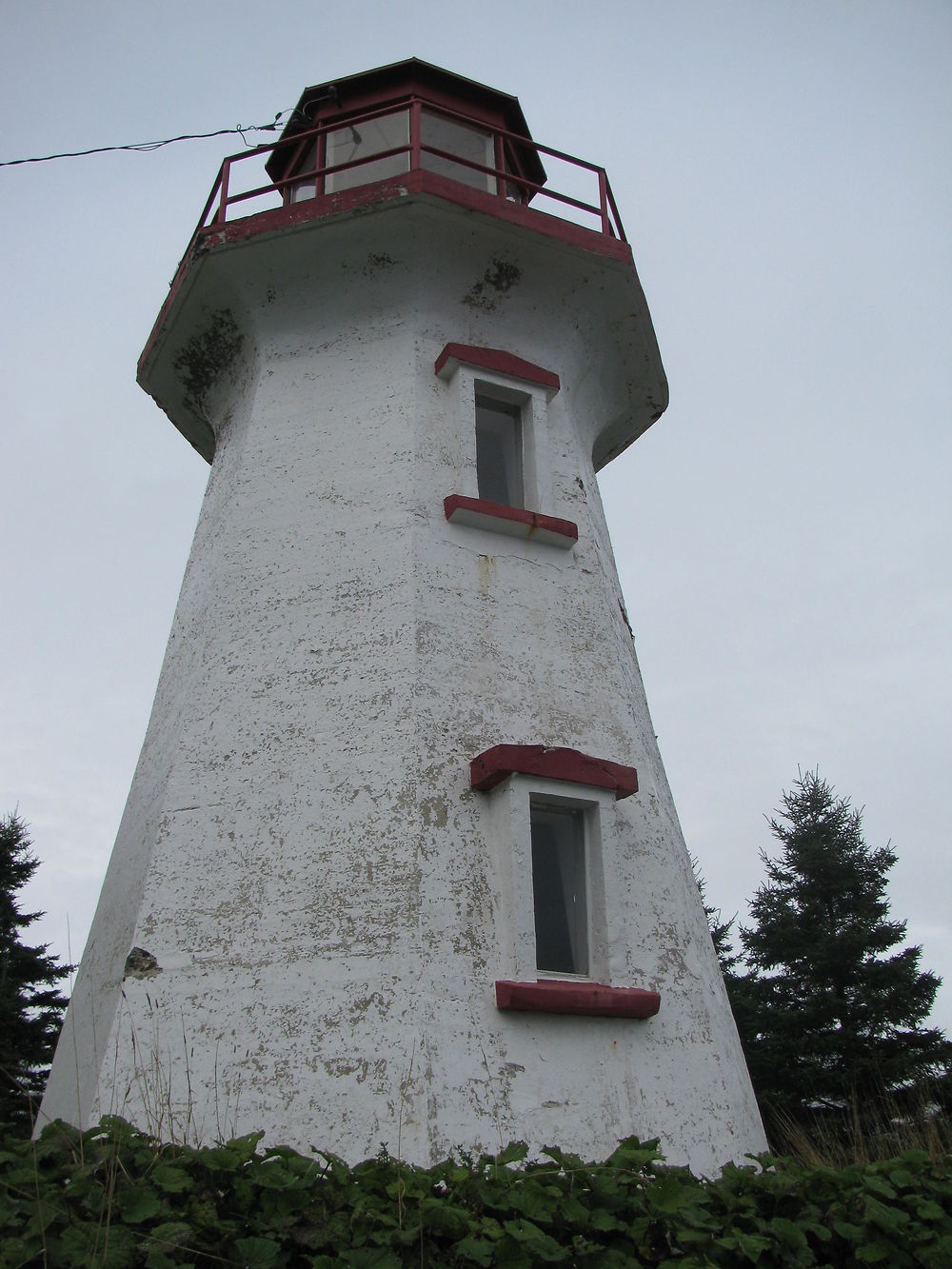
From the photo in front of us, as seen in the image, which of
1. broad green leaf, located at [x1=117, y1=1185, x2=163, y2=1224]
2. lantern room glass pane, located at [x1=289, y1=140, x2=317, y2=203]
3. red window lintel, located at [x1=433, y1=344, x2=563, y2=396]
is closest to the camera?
broad green leaf, located at [x1=117, y1=1185, x2=163, y2=1224]

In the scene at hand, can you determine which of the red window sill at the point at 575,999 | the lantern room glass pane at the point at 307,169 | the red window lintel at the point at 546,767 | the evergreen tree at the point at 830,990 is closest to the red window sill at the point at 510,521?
the red window lintel at the point at 546,767

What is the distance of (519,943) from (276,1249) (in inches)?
101

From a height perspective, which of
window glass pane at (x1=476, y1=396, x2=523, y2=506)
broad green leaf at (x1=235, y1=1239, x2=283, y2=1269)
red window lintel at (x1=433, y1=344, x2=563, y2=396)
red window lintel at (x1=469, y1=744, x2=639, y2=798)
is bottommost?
broad green leaf at (x1=235, y1=1239, x2=283, y2=1269)

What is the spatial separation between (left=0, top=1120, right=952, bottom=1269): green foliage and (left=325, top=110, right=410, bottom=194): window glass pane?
9025 mm

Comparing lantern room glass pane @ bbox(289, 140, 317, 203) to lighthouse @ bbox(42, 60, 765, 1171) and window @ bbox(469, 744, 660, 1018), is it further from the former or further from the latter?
window @ bbox(469, 744, 660, 1018)

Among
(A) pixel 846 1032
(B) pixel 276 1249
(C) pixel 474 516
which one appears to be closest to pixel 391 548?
(C) pixel 474 516

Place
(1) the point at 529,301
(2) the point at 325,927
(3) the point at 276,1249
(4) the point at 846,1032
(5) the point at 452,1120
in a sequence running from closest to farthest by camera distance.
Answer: (3) the point at 276,1249 → (5) the point at 452,1120 → (2) the point at 325,927 → (1) the point at 529,301 → (4) the point at 846,1032

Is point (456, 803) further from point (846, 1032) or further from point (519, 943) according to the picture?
point (846, 1032)

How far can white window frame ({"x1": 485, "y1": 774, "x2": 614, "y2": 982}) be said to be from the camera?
6254mm

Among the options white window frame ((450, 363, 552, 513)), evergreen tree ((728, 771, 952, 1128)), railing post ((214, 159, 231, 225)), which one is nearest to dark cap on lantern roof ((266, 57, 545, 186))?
railing post ((214, 159, 231, 225))

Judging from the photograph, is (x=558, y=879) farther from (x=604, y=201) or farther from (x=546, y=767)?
(x=604, y=201)

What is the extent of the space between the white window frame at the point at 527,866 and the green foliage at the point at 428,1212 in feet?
4.87

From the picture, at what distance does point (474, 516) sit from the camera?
7.79 m

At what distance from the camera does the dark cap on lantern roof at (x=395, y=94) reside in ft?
35.1
